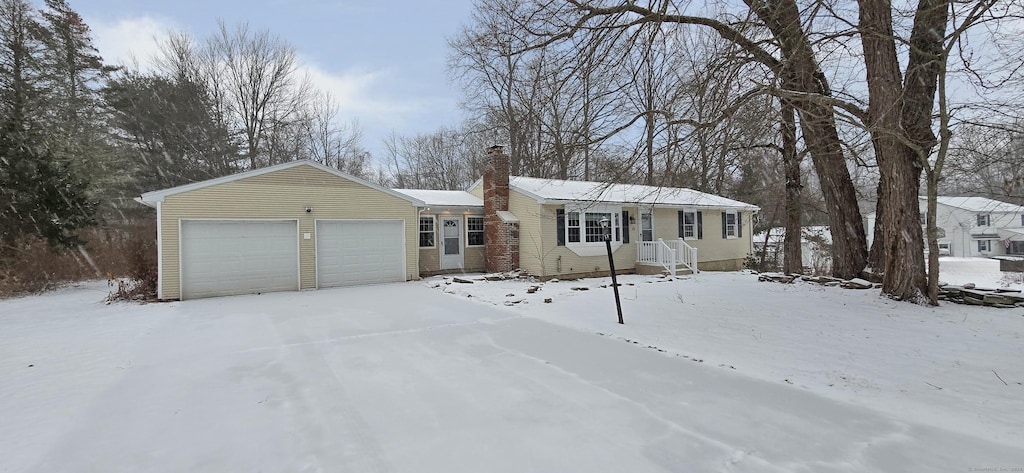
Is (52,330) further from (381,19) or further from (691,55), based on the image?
(691,55)

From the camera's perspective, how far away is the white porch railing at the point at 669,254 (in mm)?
13797

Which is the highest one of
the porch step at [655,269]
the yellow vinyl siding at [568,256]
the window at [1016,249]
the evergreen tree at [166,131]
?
the evergreen tree at [166,131]

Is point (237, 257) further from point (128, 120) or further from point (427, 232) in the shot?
point (128, 120)

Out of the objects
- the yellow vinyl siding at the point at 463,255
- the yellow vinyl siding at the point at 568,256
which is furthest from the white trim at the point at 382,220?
the yellow vinyl siding at the point at 568,256

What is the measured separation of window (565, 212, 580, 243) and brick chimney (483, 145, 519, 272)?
1.66 m

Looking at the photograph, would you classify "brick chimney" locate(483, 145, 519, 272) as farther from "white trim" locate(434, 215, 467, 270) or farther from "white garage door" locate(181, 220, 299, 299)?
"white garage door" locate(181, 220, 299, 299)

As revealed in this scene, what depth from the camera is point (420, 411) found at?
3.60 meters

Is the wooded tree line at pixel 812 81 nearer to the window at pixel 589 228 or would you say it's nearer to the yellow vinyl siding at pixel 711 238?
the window at pixel 589 228

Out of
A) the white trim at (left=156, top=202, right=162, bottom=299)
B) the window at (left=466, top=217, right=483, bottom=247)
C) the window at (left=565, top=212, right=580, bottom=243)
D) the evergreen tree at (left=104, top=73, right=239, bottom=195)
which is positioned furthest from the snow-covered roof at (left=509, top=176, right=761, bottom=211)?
the evergreen tree at (left=104, top=73, right=239, bottom=195)

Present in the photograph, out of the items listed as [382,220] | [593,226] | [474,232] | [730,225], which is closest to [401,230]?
[382,220]

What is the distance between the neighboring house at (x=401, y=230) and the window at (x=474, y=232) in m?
0.04

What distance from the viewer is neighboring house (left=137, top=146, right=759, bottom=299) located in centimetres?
1052

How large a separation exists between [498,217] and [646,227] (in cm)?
529

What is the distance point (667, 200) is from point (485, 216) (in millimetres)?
6391
